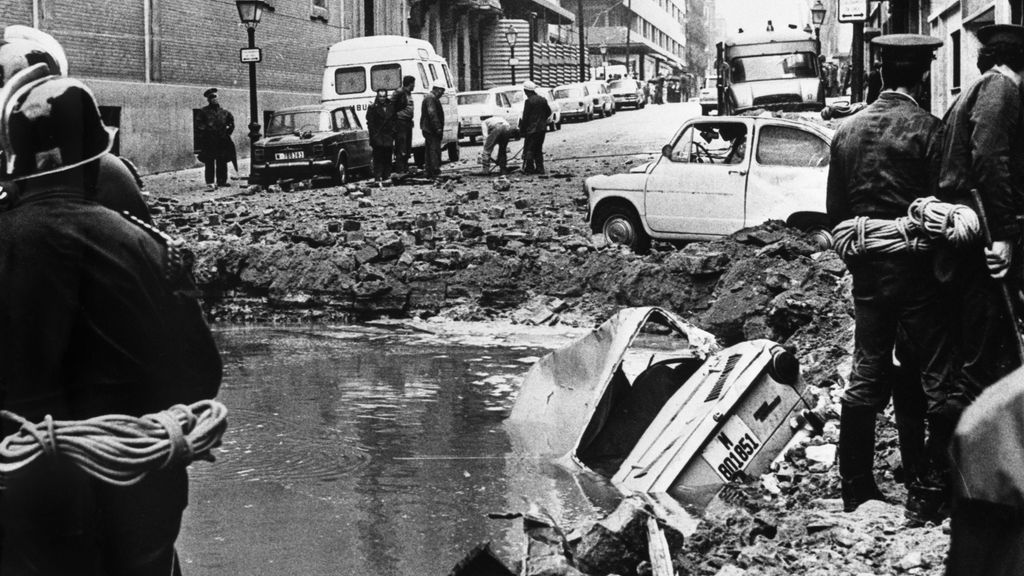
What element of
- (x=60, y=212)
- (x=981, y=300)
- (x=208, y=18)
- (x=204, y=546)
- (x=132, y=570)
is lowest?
(x=204, y=546)

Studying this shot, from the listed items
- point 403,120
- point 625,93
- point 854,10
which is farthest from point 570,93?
point 854,10

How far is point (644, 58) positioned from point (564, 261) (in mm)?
99795

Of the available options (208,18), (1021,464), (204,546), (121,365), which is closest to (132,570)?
(121,365)

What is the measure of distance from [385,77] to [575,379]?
847 inches

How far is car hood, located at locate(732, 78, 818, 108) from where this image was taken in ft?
96.2

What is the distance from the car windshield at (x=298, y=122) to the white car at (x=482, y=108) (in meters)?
13.1

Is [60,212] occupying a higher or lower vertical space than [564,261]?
higher

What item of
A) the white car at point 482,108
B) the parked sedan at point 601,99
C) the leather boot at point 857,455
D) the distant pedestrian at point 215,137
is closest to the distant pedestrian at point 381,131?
the distant pedestrian at point 215,137

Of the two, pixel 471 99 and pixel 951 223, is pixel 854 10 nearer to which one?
pixel 951 223

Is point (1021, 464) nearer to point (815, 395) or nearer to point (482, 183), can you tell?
point (815, 395)

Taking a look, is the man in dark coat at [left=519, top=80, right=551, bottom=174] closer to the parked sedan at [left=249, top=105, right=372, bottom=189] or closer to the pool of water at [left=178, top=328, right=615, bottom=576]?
the parked sedan at [left=249, top=105, right=372, bottom=189]

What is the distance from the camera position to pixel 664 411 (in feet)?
23.0

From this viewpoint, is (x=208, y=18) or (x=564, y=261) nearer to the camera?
(x=564, y=261)

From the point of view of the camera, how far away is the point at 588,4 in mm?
103875
